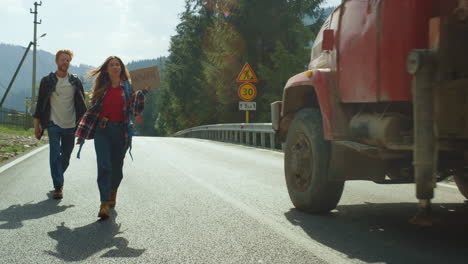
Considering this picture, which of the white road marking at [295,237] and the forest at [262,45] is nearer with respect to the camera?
the white road marking at [295,237]

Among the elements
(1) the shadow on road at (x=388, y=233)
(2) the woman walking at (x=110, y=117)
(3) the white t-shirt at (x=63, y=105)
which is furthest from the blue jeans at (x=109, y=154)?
(1) the shadow on road at (x=388, y=233)

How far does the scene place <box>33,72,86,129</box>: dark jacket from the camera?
23.5 feet

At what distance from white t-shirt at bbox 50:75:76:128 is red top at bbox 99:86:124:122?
164cm

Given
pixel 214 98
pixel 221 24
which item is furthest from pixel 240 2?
pixel 214 98

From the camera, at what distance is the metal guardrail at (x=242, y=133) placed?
688 inches

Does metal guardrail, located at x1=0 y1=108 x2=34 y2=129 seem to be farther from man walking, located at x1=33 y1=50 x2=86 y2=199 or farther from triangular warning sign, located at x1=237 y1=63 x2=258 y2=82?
man walking, located at x1=33 y1=50 x2=86 y2=199

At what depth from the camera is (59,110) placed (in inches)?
284

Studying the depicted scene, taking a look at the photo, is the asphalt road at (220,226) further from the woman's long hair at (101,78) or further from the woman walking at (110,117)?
the woman's long hair at (101,78)

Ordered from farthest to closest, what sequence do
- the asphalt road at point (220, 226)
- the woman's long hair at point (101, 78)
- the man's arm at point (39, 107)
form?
the man's arm at point (39, 107) → the woman's long hair at point (101, 78) → the asphalt road at point (220, 226)

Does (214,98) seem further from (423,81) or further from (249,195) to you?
(423,81)

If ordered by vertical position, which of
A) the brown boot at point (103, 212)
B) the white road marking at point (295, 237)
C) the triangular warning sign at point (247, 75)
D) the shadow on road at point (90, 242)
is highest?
the triangular warning sign at point (247, 75)

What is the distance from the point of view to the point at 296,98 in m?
5.96

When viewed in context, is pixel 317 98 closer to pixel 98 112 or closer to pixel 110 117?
pixel 110 117

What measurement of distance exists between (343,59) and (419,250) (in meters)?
1.80
